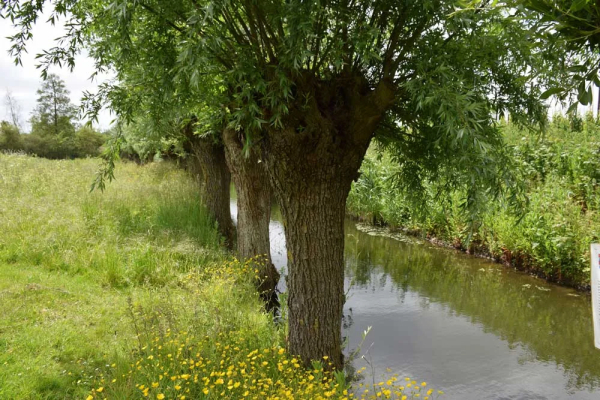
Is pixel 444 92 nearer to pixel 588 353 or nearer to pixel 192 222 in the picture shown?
pixel 588 353

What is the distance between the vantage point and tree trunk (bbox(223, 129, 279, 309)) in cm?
718

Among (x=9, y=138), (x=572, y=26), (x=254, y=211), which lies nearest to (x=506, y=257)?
(x=254, y=211)

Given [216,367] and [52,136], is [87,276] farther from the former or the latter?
[52,136]

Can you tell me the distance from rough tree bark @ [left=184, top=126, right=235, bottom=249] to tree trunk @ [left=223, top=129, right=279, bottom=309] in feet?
8.92

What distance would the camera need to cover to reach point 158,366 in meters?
3.73

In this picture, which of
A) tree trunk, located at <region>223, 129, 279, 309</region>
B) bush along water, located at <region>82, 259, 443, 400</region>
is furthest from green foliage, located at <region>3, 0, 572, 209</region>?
tree trunk, located at <region>223, 129, 279, 309</region>

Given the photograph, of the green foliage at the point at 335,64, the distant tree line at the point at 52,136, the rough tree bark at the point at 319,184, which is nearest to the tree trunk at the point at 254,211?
the rough tree bark at the point at 319,184

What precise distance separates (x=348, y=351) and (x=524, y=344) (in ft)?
8.66

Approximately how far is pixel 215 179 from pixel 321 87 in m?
6.96

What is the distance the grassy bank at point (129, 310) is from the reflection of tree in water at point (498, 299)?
85.7 inches

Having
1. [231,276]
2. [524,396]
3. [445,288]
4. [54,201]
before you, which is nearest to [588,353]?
[524,396]

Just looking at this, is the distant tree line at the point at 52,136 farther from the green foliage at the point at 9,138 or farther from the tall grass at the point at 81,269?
the tall grass at the point at 81,269

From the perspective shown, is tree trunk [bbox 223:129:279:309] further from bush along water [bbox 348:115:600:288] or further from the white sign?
the white sign

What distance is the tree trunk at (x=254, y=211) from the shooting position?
718 cm
